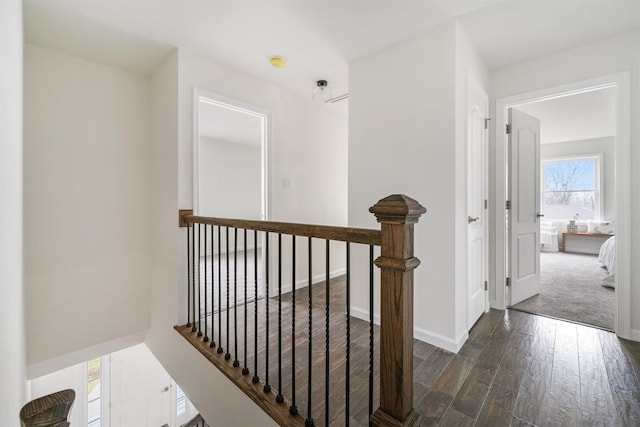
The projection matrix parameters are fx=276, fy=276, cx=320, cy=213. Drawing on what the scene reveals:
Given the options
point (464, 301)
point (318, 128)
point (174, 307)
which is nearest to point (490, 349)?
point (464, 301)

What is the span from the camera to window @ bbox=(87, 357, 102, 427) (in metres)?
3.93

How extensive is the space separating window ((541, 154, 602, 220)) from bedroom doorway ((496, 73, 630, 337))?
2cm

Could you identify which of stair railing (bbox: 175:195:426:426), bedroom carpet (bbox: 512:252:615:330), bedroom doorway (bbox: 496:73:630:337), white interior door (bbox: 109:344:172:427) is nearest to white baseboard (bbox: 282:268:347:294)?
stair railing (bbox: 175:195:426:426)

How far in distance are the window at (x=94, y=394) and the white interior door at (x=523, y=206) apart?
553 cm

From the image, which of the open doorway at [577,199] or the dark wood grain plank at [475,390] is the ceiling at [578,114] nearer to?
the open doorway at [577,199]

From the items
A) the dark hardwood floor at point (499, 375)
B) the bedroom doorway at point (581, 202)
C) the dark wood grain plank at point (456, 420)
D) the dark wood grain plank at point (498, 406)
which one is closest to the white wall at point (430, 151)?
the dark hardwood floor at point (499, 375)

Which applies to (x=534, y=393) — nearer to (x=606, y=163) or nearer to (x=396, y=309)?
(x=396, y=309)

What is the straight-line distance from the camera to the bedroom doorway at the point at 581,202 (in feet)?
7.32

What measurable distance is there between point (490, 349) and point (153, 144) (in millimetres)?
3608

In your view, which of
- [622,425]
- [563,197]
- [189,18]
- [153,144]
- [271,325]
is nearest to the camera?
[622,425]

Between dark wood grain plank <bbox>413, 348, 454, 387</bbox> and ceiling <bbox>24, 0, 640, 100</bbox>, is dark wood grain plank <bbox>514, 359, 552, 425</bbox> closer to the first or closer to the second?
dark wood grain plank <bbox>413, 348, 454, 387</bbox>

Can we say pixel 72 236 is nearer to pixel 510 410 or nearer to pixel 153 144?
pixel 153 144

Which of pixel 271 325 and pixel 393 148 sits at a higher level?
pixel 393 148

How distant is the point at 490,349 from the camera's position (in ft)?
6.77
